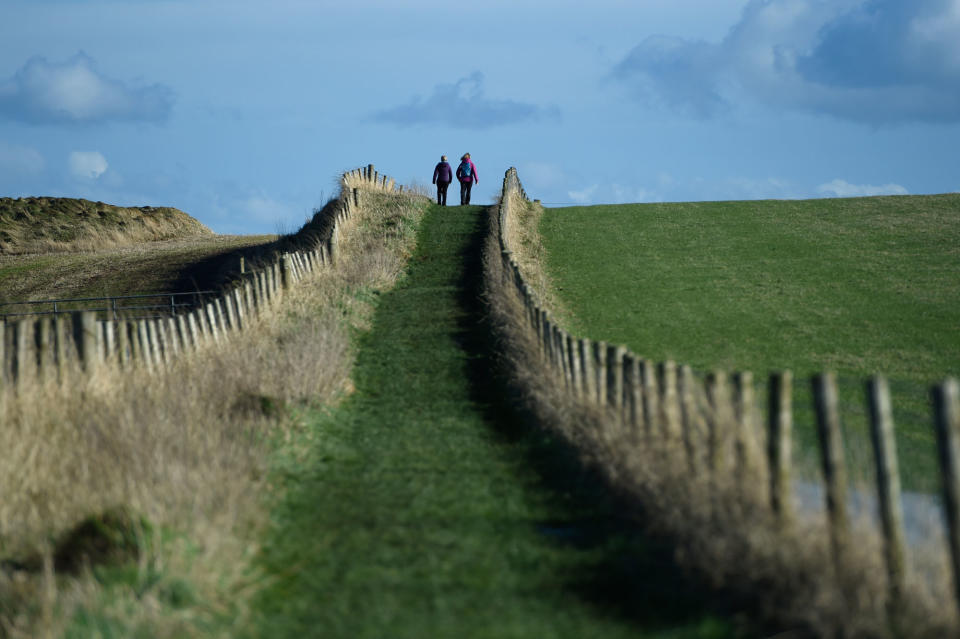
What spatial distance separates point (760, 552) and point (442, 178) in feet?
82.6

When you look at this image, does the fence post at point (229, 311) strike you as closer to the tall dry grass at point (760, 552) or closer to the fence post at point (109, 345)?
the fence post at point (109, 345)

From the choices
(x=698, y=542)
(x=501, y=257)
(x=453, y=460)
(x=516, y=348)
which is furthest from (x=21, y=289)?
(x=698, y=542)

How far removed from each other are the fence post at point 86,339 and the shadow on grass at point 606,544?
13.0 ft

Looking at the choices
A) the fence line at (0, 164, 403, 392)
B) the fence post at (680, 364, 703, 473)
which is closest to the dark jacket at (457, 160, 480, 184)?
the fence line at (0, 164, 403, 392)

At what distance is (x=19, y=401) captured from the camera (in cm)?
839

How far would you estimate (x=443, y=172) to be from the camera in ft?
98.2

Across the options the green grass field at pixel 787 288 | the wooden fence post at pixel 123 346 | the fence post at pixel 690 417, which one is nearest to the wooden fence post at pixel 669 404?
the fence post at pixel 690 417

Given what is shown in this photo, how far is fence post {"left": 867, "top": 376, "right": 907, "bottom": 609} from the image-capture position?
499cm

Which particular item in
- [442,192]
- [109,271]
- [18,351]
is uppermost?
[442,192]

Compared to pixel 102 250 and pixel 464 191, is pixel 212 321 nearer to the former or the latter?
pixel 464 191

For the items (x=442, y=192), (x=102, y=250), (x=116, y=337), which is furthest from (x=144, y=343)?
(x=102, y=250)

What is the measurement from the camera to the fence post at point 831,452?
17.4 feet

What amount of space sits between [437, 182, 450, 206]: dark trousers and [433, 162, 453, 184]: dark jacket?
12 centimetres

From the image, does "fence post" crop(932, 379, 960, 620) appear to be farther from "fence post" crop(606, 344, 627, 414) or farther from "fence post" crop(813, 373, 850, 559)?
"fence post" crop(606, 344, 627, 414)
